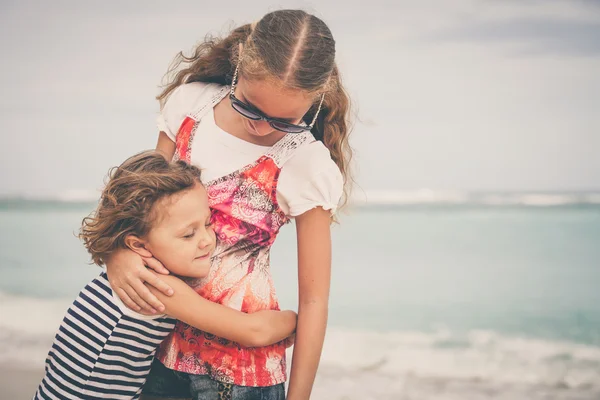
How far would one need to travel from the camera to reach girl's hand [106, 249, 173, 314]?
1518mm

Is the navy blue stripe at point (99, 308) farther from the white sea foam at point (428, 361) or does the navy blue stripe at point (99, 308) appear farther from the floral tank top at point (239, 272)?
the white sea foam at point (428, 361)

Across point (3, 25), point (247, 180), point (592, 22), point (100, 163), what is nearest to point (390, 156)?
point (592, 22)

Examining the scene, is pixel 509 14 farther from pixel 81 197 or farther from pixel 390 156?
pixel 81 197

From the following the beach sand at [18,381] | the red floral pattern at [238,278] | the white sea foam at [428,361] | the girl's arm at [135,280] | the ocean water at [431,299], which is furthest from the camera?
the ocean water at [431,299]

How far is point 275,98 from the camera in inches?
61.8

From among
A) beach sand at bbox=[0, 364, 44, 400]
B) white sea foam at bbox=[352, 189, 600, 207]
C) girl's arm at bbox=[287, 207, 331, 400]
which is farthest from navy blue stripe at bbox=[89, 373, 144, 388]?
white sea foam at bbox=[352, 189, 600, 207]

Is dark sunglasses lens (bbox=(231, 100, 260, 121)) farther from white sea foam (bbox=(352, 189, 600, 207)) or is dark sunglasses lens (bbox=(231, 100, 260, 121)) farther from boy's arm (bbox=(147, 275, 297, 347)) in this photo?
white sea foam (bbox=(352, 189, 600, 207))

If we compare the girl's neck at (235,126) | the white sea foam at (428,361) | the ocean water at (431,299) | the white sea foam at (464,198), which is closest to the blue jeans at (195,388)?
the girl's neck at (235,126)

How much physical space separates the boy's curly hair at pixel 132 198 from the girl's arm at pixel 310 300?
307 millimetres

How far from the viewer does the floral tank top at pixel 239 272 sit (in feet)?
5.32

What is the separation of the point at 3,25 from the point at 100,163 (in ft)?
8.67

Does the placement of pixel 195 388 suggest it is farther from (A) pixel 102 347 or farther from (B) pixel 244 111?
(B) pixel 244 111

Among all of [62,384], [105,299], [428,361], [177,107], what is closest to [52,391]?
[62,384]

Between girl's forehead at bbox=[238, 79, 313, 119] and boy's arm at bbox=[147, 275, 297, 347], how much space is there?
449 millimetres
